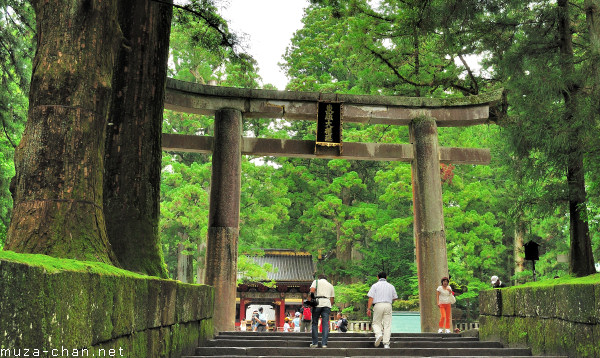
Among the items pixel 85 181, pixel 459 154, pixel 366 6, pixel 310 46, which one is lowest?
pixel 85 181

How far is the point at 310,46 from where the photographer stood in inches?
930

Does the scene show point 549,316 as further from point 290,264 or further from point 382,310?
point 290,264

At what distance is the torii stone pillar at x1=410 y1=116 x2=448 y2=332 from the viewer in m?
10.6

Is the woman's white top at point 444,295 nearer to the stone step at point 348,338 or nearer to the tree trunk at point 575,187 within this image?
the stone step at point 348,338

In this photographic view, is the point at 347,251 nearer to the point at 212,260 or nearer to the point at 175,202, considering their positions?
the point at 175,202

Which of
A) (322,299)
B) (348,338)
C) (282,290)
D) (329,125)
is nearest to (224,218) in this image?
(322,299)

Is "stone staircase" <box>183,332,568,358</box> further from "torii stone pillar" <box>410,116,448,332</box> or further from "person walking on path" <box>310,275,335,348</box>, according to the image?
"torii stone pillar" <box>410,116,448,332</box>

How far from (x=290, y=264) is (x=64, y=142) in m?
22.0

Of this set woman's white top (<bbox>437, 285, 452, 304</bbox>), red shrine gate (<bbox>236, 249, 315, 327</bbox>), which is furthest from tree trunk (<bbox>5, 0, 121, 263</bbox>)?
red shrine gate (<bbox>236, 249, 315, 327</bbox>)

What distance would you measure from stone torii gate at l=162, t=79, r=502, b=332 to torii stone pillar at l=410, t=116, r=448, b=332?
21 millimetres

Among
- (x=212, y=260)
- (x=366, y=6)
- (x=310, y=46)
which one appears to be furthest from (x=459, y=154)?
(x=310, y=46)

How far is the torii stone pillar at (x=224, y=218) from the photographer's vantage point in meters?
9.85

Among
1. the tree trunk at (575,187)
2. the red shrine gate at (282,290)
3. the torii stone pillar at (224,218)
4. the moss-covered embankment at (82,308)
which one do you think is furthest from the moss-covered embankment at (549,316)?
the red shrine gate at (282,290)

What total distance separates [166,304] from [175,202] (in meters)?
13.2
